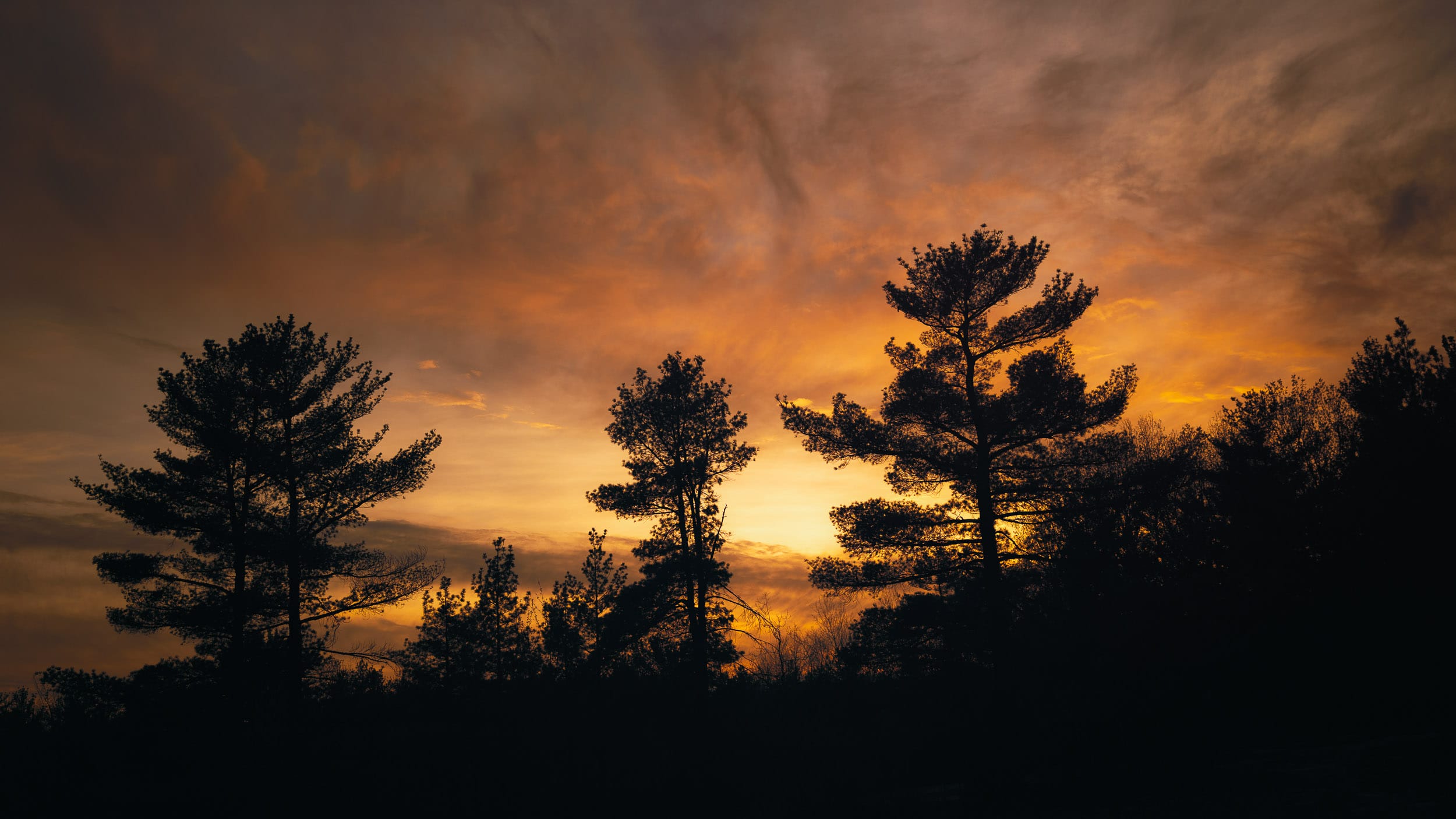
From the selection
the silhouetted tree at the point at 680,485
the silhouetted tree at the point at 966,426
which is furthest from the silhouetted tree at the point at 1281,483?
the silhouetted tree at the point at 680,485

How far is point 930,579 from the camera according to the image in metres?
17.6

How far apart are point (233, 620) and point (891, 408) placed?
63.7 feet

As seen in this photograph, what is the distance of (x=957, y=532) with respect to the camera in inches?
683

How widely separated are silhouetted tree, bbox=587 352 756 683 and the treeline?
0.11 m

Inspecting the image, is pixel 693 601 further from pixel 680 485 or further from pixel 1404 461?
pixel 1404 461

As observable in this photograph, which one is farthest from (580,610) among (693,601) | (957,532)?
(957,532)

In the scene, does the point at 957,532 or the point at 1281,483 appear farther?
the point at 1281,483

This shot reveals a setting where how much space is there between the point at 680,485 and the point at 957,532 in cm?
945

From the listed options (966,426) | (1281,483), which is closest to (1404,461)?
(1281,483)

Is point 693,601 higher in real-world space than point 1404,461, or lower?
lower

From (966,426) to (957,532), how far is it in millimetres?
3002

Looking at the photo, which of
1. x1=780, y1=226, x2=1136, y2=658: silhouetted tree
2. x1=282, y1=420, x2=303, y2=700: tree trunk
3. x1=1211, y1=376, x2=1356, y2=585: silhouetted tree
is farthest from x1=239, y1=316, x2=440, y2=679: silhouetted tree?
x1=1211, y1=376, x2=1356, y2=585: silhouetted tree

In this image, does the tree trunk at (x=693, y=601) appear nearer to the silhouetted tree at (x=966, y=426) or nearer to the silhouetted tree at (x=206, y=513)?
the silhouetted tree at (x=966, y=426)

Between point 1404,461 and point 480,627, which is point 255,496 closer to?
point 480,627
